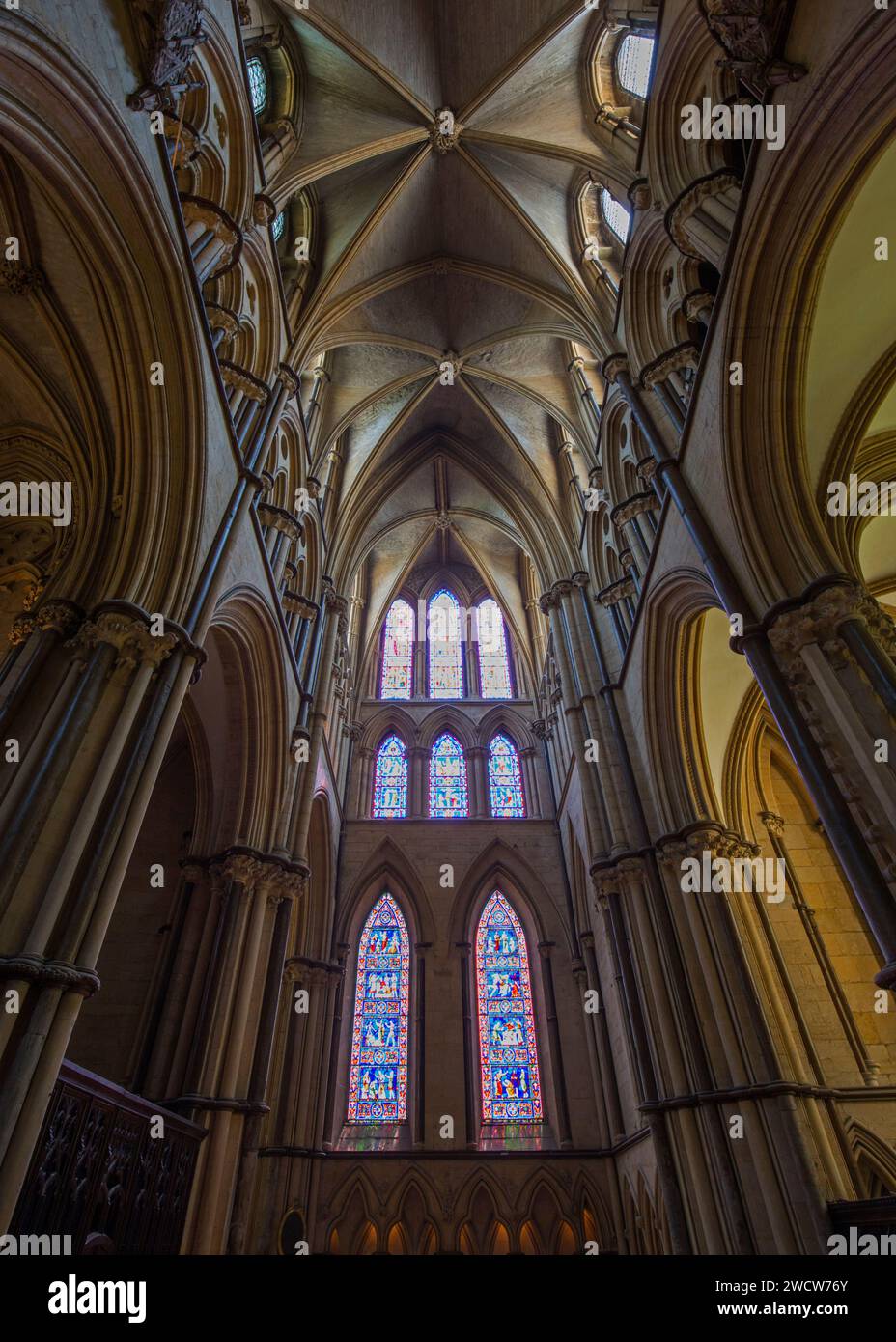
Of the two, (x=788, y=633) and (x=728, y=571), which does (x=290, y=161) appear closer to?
(x=728, y=571)

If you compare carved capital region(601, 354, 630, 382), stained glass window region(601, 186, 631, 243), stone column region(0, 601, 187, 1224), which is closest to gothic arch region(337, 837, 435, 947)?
Result: stone column region(0, 601, 187, 1224)

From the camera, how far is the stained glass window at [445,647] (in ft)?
63.5

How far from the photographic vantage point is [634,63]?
11.0m

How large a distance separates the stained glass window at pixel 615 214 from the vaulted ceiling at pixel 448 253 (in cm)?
50

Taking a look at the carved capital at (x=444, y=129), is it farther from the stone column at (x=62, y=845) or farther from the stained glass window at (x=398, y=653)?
the stained glass window at (x=398, y=653)

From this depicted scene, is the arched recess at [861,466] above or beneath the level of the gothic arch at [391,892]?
beneath

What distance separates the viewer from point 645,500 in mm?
10062

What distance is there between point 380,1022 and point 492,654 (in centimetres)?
992
